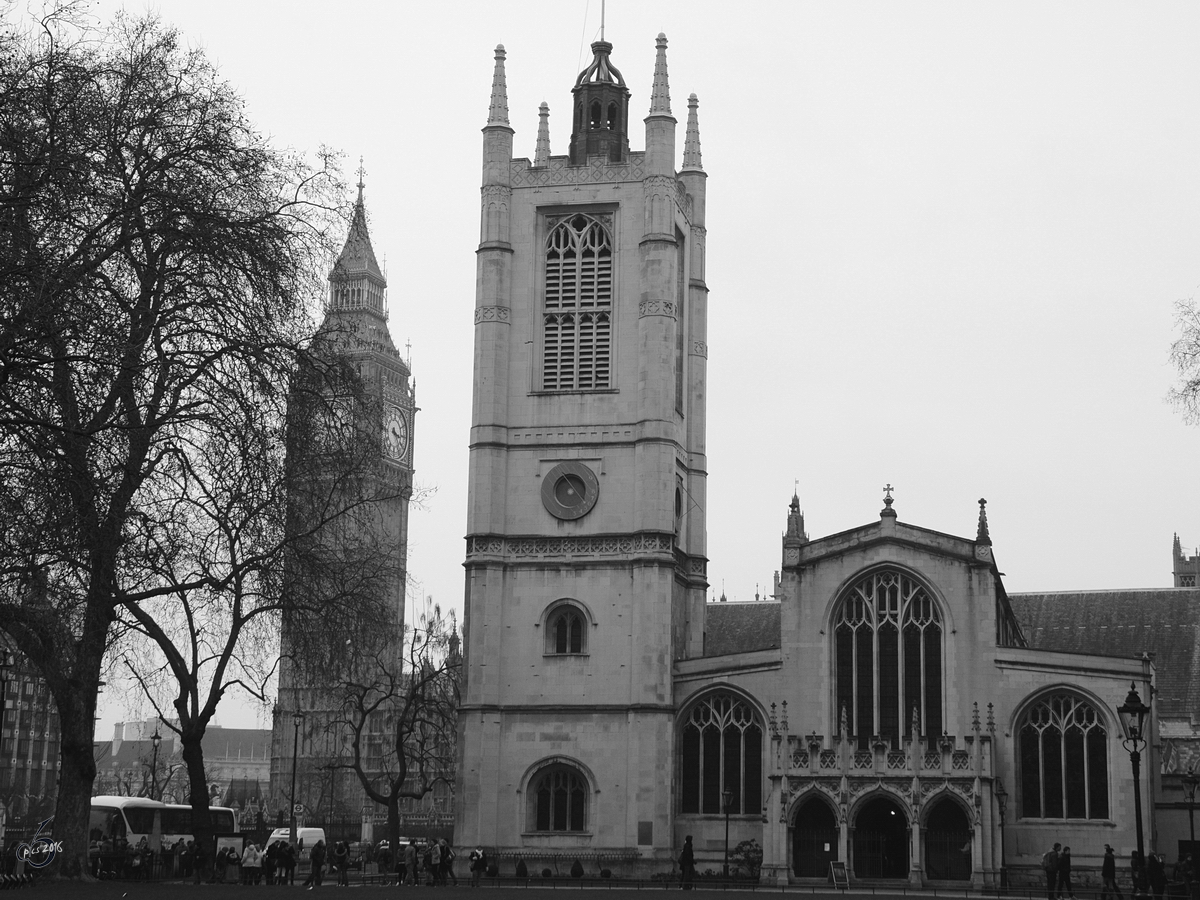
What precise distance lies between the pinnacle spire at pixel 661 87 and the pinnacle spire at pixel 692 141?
3.67 meters

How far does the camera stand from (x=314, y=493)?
35094 mm

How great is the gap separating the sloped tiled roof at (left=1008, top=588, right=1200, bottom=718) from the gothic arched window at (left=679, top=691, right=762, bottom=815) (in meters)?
17.5

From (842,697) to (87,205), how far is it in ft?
103

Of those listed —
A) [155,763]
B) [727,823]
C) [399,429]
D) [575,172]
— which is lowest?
[727,823]

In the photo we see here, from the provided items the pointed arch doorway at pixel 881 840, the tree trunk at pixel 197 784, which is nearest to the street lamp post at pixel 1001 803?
the pointed arch doorway at pixel 881 840

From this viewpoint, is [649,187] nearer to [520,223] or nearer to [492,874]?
[520,223]

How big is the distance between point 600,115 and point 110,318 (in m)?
35.5

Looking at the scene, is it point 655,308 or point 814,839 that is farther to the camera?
point 655,308

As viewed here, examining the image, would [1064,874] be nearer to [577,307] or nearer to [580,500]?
[580,500]

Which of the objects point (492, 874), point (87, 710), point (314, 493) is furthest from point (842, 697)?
point (87, 710)

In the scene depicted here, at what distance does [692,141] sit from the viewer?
5934cm

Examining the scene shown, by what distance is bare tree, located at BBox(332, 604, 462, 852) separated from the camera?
54.4m

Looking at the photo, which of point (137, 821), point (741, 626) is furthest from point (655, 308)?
point (137, 821)

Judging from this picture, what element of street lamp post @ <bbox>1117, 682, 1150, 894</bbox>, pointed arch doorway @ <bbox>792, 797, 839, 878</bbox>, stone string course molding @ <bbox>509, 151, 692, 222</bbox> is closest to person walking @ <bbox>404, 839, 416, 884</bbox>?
pointed arch doorway @ <bbox>792, 797, 839, 878</bbox>
